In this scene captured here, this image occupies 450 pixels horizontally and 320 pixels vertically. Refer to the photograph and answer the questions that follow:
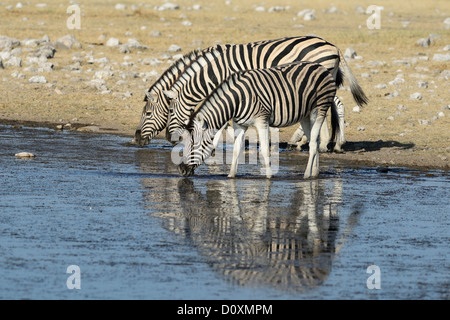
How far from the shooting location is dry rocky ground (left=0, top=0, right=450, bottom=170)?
15.3 m

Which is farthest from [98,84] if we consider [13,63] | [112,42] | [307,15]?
[307,15]

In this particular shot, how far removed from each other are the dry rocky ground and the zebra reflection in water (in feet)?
10.0

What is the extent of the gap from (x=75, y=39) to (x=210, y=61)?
11.9 meters

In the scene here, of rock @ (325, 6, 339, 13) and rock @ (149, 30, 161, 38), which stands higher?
rock @ (325, 6, 339, 13)

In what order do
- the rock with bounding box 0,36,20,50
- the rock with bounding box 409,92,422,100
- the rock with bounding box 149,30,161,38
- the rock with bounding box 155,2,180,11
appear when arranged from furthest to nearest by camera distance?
the rock with bounding box 155,2,180,11
the rock with bounding box 149,30,161,38
the rock with bounding box 0,36,20,50
the rock with bounding box 409,92,422,100

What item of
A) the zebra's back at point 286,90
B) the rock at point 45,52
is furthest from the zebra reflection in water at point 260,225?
the rock at point 45,52

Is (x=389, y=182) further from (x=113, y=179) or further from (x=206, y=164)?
(x=113, y=179)

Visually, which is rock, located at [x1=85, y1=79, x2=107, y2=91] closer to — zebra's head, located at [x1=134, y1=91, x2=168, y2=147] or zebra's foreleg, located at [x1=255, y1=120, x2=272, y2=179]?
zebra's head, located at [x1=134, y1=91, x2=168, y2=147]

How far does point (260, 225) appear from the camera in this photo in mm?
8195

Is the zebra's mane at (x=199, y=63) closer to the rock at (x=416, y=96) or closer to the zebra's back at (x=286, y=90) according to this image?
the zebra's back at (x=286, y=90)

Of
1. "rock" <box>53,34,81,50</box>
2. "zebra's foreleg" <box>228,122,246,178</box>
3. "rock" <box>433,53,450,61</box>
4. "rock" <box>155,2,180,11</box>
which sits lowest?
"zebra's foreleg" <box>228,122,246,178</box>

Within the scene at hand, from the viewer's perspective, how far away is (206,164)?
39.8 ft

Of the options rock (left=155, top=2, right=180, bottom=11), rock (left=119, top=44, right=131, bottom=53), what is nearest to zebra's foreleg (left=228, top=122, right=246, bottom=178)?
rock (left=119, top=44, right=131, bottom=53)

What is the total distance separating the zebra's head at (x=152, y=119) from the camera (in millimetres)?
13516
